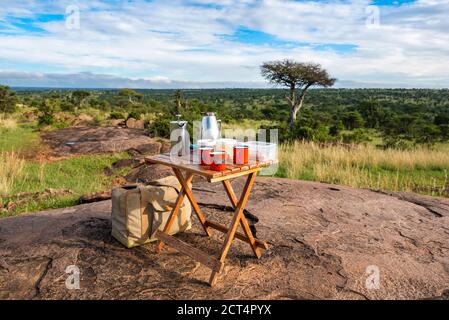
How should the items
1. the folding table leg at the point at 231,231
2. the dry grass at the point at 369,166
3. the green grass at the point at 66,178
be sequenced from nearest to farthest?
the folding table leg at the point at 231,231 < the green grass at the point at 66,178 < the dry grass at the point at 369,166

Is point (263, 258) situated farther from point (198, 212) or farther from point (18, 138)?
point (18, 138)

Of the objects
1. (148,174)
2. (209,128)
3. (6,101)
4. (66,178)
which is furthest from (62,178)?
(6,101)

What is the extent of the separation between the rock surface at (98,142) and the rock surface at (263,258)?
17.7ft

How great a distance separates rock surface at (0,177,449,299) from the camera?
9.23 feet

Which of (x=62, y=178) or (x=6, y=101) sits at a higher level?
(x=6, y=101)

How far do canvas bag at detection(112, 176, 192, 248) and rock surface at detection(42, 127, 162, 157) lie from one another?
6286 millimetres

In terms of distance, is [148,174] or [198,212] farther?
[148,174]

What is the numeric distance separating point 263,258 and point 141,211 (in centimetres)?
120

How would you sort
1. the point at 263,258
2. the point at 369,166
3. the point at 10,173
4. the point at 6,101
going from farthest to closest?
the point at 6,101, the point at 369,166, the point at 10,173, the point at 263,258

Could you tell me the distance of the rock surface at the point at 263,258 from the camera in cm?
281

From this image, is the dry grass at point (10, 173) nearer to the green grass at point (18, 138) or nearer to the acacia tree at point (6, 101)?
the green grass at point (18, 138)

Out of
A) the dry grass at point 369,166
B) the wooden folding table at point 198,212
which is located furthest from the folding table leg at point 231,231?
the dry grass at point 369,166

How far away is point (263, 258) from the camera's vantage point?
331cm
